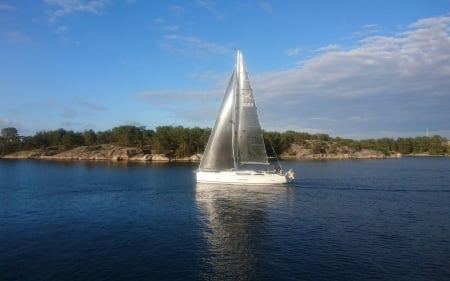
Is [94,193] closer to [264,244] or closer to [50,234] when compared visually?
[50,234]

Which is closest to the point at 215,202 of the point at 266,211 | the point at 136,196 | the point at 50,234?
the point at 266,211

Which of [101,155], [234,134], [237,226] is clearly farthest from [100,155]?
[237,226]

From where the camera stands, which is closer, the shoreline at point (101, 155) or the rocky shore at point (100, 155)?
the shoreline at point (101, 155)

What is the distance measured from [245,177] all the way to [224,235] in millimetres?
31093

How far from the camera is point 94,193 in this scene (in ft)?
204

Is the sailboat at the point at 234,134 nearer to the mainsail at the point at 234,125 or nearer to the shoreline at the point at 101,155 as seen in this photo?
the mainsail at the point at 234,125

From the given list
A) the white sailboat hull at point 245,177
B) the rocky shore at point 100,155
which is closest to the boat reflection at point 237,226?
the white sailboat hull at point 245,177

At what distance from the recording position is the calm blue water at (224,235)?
26953mm

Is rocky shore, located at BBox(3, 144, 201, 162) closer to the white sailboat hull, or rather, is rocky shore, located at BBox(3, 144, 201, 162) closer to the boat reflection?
the white sailboat hull

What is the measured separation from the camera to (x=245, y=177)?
6712 centimetres

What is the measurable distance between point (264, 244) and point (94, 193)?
122 feet

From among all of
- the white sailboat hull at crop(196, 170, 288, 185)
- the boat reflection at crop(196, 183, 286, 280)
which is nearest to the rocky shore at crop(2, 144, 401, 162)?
the white sailboat hull at crop(196, 170, 288, 185)

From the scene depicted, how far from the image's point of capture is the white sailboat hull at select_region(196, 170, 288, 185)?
221 ft

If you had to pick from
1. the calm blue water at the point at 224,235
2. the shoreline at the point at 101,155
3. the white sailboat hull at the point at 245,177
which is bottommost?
the calm blue water at the point at 224,235
